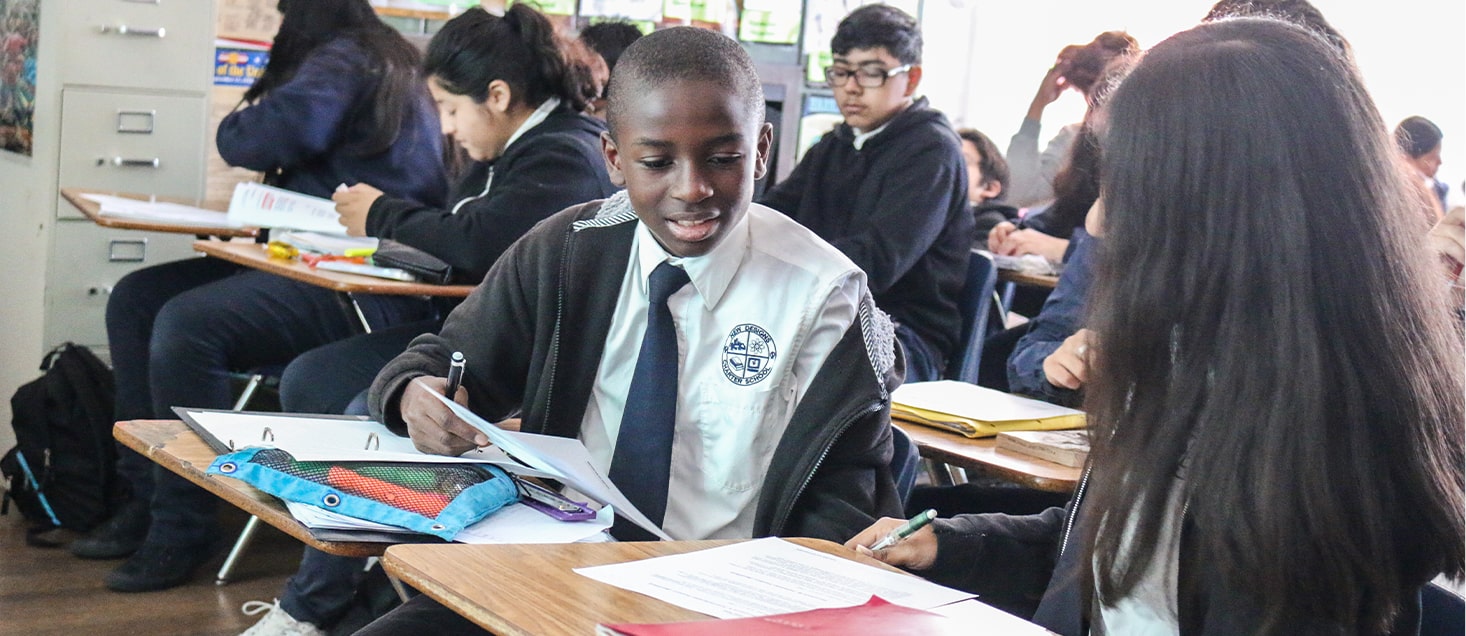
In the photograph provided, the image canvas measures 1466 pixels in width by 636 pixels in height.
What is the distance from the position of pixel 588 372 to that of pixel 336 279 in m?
1.10

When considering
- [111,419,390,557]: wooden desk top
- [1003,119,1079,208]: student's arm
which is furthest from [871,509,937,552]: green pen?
[1003,119,1079,208]: student's arm

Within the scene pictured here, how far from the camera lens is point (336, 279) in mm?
Result: 2574

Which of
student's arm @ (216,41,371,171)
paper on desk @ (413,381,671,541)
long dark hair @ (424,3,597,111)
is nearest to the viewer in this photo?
paper on desk @ (413,381,671,541)

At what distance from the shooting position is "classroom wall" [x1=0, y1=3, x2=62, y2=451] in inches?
138

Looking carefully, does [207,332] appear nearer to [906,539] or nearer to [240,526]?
[240,526]

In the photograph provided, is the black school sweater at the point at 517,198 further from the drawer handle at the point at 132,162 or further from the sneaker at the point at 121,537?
the drawer handle at the point at 132,162

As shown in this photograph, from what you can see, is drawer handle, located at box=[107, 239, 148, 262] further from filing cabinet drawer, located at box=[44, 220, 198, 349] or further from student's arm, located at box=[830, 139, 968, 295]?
student's arm, located at box=[830, 139, 968, 295]

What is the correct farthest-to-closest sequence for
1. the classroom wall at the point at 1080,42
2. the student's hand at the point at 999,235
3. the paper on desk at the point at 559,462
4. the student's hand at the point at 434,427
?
1. the classroom wall at the point at 1080,42
2. the student's hand at the point at 999,235
3. the student's hand at the point at 434,427
4. the paper on desk at the point at 559,462

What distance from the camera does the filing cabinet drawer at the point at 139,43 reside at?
350 cm

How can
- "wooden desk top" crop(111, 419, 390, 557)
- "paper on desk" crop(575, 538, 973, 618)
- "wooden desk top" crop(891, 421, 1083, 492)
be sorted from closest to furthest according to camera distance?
"paper on desk" crop(575, 538, 973, 618), "wooden desk top" crop(111, 419, 390, 557), "wooden desk top" crop(891, 421, 1083, 492)

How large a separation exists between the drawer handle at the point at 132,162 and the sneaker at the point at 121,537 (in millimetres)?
948

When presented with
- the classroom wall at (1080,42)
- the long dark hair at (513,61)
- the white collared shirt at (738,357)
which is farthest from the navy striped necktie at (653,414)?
the classroom wall at (1080,42)

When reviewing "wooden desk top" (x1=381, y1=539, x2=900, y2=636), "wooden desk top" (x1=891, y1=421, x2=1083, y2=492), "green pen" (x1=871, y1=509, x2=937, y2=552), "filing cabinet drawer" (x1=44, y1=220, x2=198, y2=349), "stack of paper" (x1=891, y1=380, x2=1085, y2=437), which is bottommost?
"filing cabinet drawer" (x1=44, y1=220, x2=198, y2=349)

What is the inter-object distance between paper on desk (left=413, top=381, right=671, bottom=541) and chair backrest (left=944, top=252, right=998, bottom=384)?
1.75 meters
